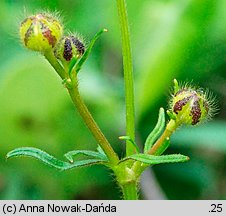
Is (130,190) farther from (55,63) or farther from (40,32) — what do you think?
(40,32)

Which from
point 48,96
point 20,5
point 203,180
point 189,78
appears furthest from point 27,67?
point 203,180

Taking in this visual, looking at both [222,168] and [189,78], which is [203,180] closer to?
[222,168]

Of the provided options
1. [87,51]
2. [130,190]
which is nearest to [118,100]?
[130,190]

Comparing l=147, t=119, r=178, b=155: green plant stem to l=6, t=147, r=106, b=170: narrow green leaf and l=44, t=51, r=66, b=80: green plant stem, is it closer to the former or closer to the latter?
l=6, t=147, r=106, b=170: narrow green leaf

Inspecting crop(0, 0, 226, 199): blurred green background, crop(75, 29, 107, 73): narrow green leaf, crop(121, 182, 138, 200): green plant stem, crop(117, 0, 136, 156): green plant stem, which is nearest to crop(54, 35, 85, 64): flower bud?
crop(75, 29, 107, 73): narrow green leaf

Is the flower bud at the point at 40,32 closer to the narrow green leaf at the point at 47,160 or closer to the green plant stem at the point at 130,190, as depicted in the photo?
the narrow green leaf at the point at 47,160

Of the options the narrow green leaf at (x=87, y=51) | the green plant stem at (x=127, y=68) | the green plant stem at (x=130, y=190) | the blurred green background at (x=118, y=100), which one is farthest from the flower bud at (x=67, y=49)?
the blurred green background at (x=118, y=100)
